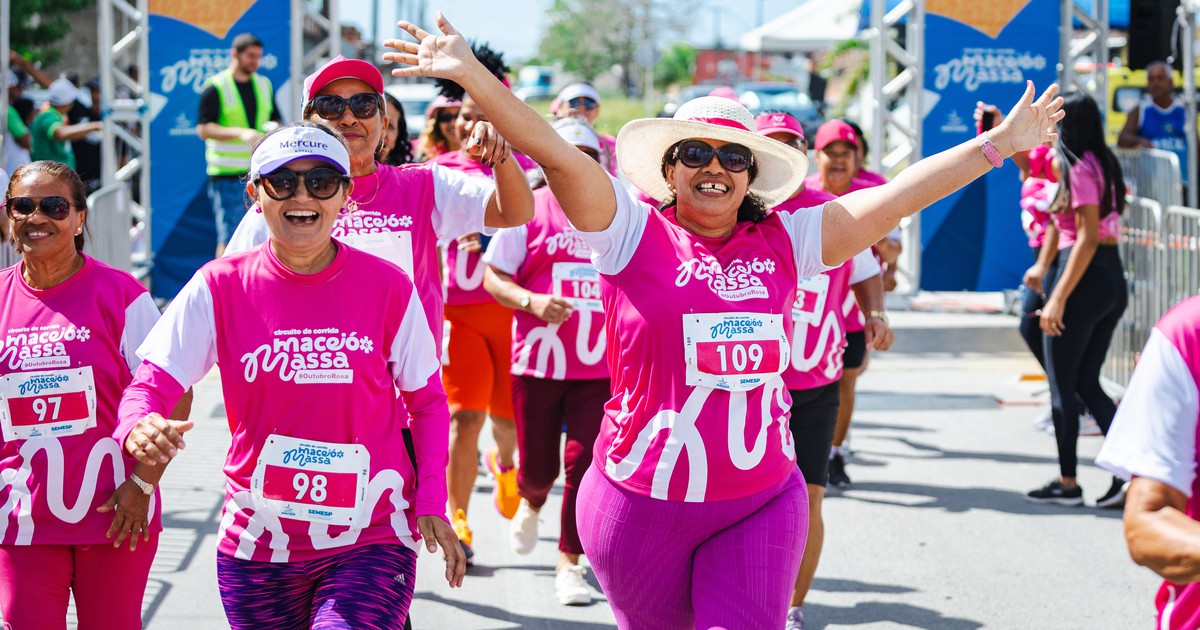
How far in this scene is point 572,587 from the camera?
6008 millimetres

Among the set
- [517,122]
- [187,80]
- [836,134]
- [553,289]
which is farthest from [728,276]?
[187,80]

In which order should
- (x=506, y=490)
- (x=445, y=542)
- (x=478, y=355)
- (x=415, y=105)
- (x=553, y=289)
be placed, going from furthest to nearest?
(x=415, y=105)
(x=506, y=490)
(x=478, y=355)
(x=553, y=289)
(x=445, y=542)

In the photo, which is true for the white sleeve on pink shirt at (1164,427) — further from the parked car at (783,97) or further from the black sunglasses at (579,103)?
the parked car at (783,97)

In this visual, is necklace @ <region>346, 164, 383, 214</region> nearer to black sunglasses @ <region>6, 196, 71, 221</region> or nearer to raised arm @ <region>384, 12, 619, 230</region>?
black sunglasses @ <region>6, 196, 71, 221</region>

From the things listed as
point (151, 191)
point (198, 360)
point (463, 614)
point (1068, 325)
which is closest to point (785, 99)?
point (151, 191)

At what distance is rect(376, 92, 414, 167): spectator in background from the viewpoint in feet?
18.3

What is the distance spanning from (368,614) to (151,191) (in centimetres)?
1087

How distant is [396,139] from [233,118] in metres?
6.15

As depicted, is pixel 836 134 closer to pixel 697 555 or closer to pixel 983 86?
pixel 697 555

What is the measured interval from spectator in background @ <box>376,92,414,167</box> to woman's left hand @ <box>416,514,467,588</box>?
7.67 feet

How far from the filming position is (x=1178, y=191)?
1089 centimetres

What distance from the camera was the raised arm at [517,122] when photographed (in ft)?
11.3

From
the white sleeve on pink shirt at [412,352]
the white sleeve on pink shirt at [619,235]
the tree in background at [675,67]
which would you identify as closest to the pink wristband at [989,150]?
the white sleeve on pink shirt at [619,235]

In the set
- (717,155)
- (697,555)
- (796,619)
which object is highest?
(717,155)
